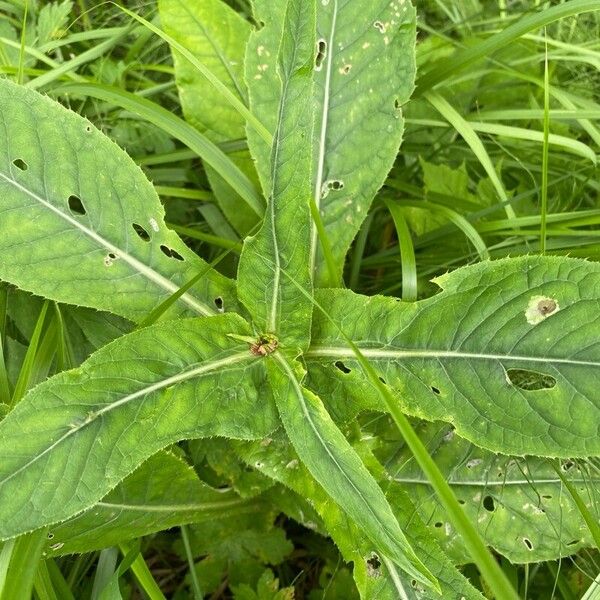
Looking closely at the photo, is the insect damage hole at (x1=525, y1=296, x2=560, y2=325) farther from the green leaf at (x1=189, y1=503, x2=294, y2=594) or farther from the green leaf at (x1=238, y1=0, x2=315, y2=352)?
the green leaf at (x1=189, y1=503, x2=294, y2=594)

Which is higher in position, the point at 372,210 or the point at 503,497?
the point at 372,210

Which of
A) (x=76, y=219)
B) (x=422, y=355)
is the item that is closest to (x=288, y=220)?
(x=422, y=355)

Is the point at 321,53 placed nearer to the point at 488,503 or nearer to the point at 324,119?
the point at 324,119

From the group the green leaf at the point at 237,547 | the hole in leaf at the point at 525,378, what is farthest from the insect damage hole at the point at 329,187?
the green leaf at the point at 237,547

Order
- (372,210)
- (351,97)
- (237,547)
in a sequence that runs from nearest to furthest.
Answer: (351,97), (237,547), (372,210)

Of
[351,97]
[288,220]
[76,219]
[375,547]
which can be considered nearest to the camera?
[288,220]

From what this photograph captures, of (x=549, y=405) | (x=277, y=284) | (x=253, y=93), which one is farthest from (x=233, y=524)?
(x=253, y=93)

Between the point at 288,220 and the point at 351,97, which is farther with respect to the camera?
the point at 351,97
